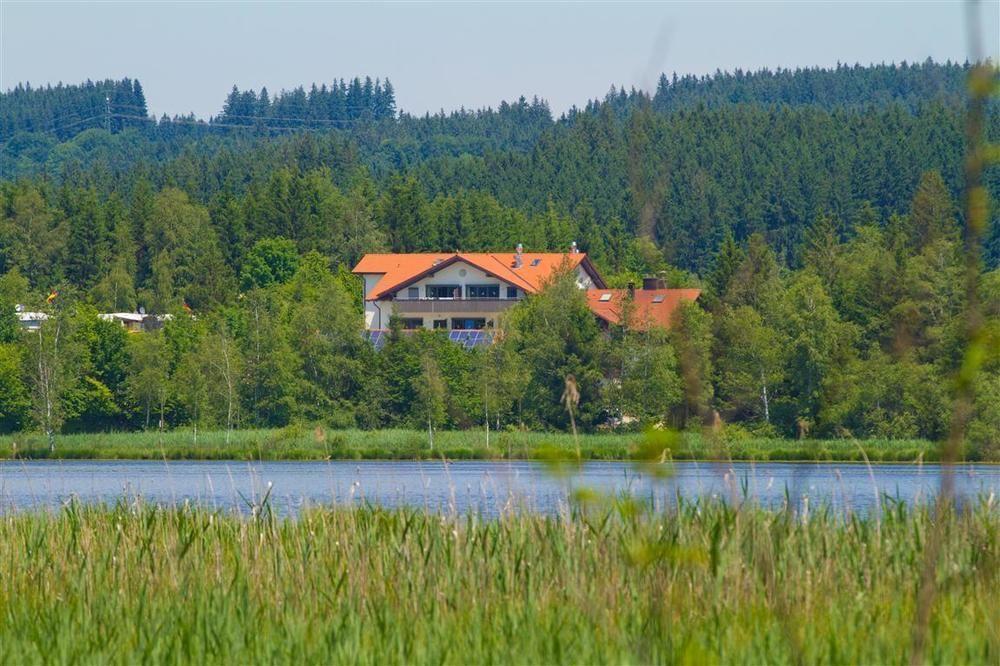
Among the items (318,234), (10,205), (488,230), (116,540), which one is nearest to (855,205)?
(488,230)

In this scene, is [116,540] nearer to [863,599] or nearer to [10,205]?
[863,599]

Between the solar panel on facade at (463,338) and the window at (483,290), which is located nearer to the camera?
the solar panel on facade at (463,338)

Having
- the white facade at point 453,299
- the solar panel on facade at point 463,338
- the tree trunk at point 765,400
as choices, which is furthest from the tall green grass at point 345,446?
the white facade at point 453,299

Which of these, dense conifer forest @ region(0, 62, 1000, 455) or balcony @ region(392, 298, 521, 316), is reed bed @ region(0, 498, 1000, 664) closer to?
dense conifer forest @ region(0, 62, 1000, 455)

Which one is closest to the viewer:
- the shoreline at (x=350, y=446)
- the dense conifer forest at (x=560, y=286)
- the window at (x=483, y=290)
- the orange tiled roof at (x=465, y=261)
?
the shoreline at (x=350, y=446)

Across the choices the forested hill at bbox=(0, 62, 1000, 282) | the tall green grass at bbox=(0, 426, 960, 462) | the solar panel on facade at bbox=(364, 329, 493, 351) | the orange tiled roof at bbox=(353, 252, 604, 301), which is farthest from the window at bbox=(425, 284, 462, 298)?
the tall green grass at bbox=(0, 426, 960, 462)

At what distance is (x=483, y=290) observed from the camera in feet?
279

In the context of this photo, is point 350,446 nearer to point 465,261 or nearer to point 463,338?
point 463,338

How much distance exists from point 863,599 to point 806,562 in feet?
3.51

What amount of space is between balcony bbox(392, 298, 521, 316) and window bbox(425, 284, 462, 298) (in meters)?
1.82

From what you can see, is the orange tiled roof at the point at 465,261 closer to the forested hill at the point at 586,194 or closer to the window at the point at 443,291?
the window at the point at 443,291

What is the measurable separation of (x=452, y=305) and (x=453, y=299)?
0.35m

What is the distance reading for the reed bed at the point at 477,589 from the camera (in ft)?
26.1

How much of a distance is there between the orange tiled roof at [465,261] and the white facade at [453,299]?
0.38 m
